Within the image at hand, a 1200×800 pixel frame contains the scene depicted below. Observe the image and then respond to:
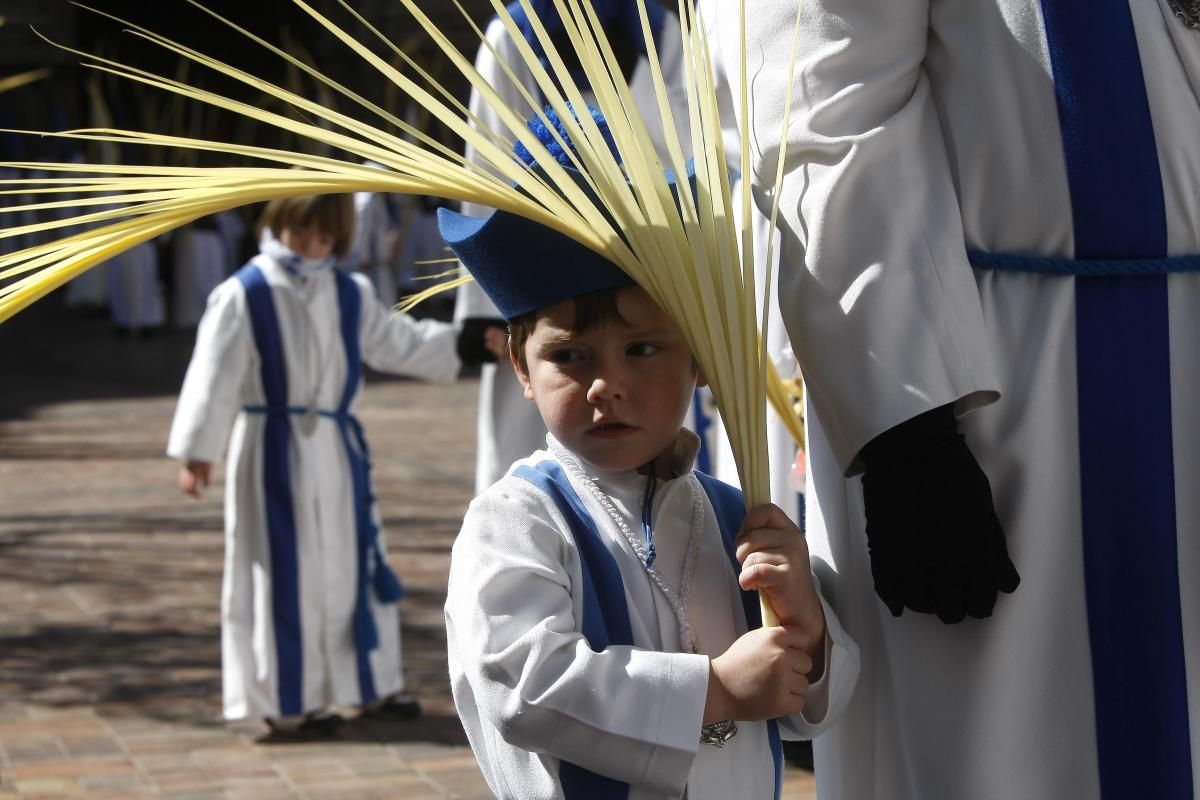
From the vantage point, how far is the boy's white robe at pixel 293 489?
5.45 m

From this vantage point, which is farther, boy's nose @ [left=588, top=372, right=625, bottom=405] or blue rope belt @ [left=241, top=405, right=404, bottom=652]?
blue rope belt @ [left=241, top=405, right=404, bottom=652]

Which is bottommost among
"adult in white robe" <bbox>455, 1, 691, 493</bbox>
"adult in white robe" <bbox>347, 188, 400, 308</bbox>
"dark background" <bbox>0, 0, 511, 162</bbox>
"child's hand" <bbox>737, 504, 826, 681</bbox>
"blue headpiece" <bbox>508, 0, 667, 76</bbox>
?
"child's hand" <bbox>737, 504, 826, 681</bbox>

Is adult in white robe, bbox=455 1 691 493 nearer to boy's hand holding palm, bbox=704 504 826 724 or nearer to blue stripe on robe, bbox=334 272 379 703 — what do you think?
blue stripe on robe, bbox=334 272 379 703

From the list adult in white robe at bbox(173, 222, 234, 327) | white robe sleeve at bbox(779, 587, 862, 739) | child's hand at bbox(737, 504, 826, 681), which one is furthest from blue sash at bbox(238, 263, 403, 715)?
adult in white robe at bbox(173, 222, 234, 327)

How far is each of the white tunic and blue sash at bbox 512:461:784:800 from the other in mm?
10

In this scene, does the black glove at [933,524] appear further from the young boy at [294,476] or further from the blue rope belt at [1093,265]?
the young boy at [294,476]

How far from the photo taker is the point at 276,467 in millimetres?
5523

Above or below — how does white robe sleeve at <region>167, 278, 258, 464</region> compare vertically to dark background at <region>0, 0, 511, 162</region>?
below

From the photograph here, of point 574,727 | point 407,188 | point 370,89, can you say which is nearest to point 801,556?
point 574,727

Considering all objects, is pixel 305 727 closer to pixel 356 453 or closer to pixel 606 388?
pixel 356 453

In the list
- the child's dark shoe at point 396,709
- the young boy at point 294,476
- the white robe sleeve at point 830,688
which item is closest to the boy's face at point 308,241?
the young boy at point 294,476

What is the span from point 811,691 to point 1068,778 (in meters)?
0.33

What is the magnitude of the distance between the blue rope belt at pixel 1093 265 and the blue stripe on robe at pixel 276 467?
3.54 meters

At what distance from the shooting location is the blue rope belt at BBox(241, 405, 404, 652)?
562 centimetres
